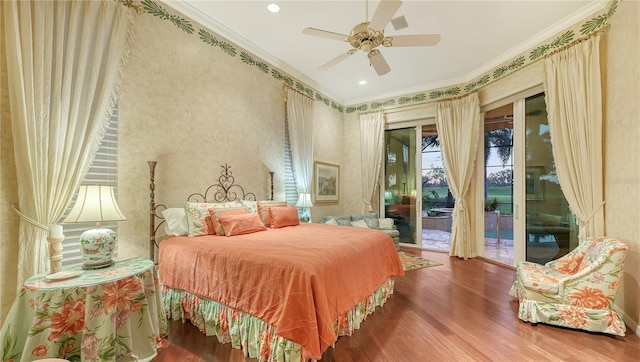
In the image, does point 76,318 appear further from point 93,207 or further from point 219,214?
point 219,214

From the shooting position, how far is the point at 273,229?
10.6 feet

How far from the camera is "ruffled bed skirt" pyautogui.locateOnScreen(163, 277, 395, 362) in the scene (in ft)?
5.74

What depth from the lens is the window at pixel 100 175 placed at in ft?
7.01

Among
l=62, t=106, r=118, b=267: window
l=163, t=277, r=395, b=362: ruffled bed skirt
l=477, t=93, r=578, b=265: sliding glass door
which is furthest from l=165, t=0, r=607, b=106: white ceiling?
l=163, t=277, r=395, b=362: ruffled bed skirt

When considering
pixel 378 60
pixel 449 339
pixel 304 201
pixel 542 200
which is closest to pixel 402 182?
pixel 542 200

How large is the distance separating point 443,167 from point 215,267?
4645 mm

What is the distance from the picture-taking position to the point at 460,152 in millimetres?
4797

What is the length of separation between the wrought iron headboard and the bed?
0.07ft

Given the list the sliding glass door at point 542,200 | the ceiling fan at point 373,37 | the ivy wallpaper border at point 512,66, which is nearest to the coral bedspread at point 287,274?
the ceiling fan at point 373,37

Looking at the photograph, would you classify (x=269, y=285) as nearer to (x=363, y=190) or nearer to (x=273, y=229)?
(x=273, y=229)

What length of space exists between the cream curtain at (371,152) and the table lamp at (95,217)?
4.59m

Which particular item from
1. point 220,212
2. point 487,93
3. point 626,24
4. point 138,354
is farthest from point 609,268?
point 138,354

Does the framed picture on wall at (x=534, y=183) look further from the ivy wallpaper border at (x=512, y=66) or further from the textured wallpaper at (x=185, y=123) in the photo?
the textured wallpaper at (x=185, y=123)

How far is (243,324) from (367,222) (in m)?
3.55
